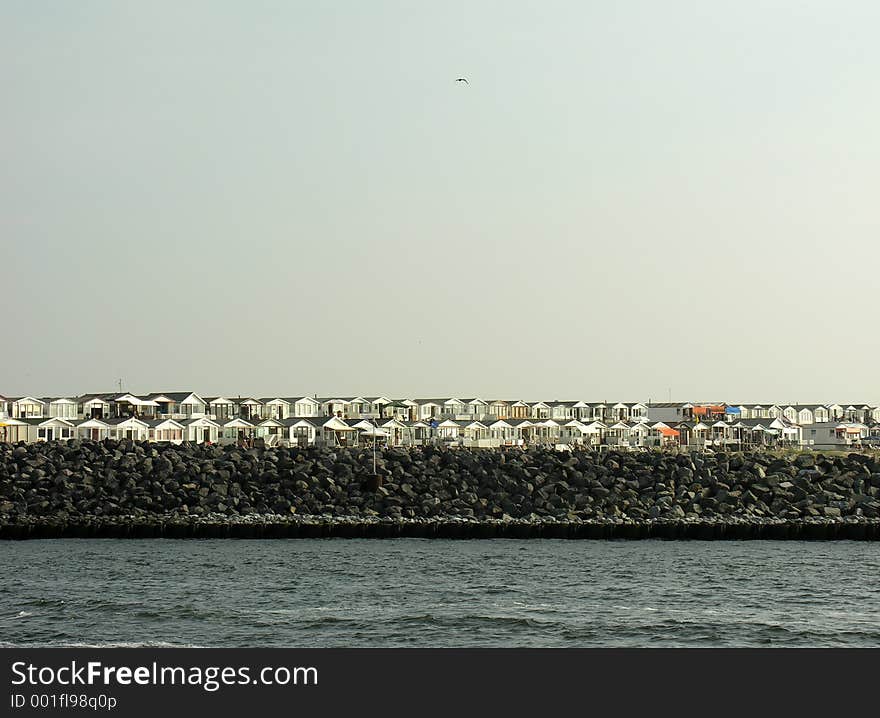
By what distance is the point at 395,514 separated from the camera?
5838 cm

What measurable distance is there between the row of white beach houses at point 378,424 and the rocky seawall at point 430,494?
90.8ft

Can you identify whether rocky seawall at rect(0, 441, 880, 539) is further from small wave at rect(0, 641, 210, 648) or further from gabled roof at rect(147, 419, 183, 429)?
gabled roof at rect(147, 419, 183, 429)

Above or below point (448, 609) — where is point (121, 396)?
above

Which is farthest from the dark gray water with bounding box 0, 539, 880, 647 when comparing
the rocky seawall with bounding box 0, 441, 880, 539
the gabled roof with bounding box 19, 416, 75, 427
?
the gabled roof with bounding box 19, 416, 75, 427

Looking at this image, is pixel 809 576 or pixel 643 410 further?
pixel 643 410

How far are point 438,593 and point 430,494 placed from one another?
81.6 feet

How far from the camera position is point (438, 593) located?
123ft

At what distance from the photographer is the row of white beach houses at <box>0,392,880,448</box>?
112375 millimetres

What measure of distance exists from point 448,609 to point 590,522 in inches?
799

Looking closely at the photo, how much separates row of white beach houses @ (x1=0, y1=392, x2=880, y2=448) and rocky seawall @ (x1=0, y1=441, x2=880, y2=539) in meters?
27.7

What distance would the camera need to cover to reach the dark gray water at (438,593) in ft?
102

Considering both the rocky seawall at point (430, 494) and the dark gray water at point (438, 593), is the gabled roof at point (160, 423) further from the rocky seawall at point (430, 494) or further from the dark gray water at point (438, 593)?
the dark gray water at point (438, 593)

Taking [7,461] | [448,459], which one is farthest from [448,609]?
[7,461]
